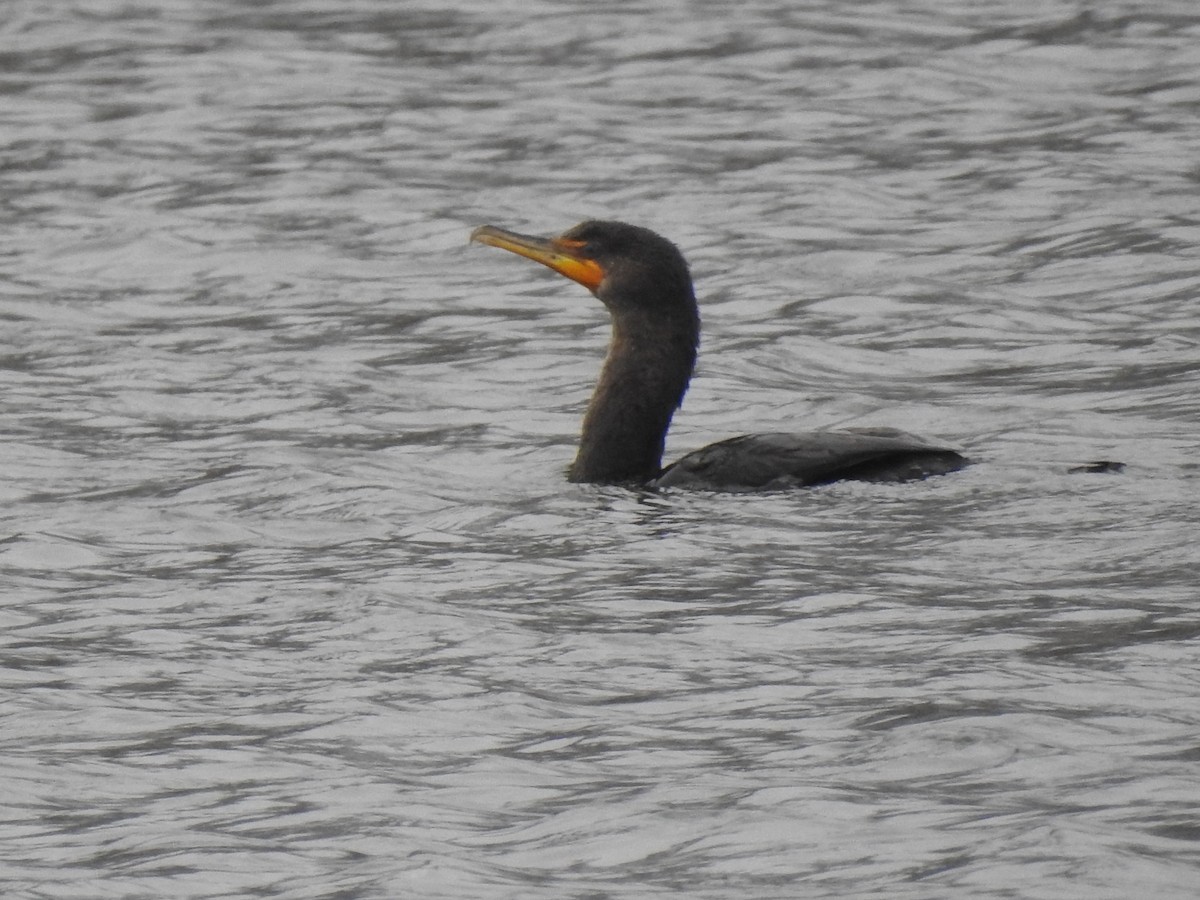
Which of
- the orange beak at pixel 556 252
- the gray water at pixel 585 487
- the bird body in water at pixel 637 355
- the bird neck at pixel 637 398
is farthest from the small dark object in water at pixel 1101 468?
the orange beak at pixel 556 252

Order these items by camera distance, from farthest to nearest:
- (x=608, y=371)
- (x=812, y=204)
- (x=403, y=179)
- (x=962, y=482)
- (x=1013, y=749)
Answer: (x=403, y=179), (x=812, y=204), (x=608, y=371), (x=962, y=482), (x=1013, y=749)

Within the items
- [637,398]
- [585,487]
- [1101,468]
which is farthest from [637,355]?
[1101,468]

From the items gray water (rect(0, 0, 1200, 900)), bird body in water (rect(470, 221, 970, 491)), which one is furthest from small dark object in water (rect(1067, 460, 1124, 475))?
bird body in water (rect(470, 221, 970, 491))

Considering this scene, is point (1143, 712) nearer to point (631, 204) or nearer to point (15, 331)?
point (15, 331)

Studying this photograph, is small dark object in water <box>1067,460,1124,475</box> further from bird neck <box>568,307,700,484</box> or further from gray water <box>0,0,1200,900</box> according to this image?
bird neck <box>568,307,700,484</box>

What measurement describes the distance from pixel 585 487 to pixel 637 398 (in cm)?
44

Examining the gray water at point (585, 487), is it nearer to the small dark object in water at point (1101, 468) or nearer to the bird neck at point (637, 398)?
the small dark object in water at point (1101, 468)

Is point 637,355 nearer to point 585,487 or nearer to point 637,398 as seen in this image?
point 637,398

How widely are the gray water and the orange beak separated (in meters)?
0.87

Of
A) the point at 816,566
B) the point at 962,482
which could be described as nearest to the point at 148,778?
the point at 816,566

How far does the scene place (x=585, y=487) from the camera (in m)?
10.1

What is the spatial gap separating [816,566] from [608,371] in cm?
217

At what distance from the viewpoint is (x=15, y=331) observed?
13672 mm

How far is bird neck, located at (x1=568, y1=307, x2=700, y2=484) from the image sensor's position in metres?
10.2
